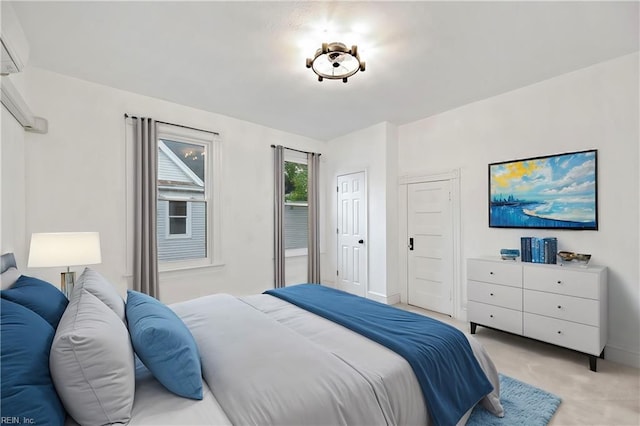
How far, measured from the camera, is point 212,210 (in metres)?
4.00

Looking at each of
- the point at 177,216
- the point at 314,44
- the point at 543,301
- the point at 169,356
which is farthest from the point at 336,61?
the point at 543,301

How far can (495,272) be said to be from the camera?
307cm

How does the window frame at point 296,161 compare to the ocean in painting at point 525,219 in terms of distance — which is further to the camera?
the window frame at point 296,161

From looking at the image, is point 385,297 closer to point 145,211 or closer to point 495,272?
point 495,272

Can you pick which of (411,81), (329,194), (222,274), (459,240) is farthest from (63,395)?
(329,194)

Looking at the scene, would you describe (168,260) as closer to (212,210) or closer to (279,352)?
(212,210)

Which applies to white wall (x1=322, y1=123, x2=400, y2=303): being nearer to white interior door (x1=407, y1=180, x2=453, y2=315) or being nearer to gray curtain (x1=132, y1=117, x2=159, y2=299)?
white interior door (x1=407, y1=180, x2=453, y2=315)

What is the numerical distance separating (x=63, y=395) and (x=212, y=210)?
3172 mm

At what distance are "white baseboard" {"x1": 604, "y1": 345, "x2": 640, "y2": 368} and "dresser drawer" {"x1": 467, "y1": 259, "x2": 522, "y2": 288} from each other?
0.89m

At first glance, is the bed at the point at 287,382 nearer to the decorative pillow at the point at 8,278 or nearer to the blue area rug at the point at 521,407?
the decorative pillow at the point at 8,278

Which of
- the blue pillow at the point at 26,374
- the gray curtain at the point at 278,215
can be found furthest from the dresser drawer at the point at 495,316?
the blue pillow at the point at 26,374

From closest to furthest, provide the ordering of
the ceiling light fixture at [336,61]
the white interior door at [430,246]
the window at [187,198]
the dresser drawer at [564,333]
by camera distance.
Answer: the ceiling light fixture at [336,61], the dresser drawer at [564,333], the window at [187,198], the white interior door at [430,246]

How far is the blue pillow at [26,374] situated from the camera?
0.82m

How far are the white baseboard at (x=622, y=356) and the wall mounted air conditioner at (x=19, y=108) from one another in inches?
206
